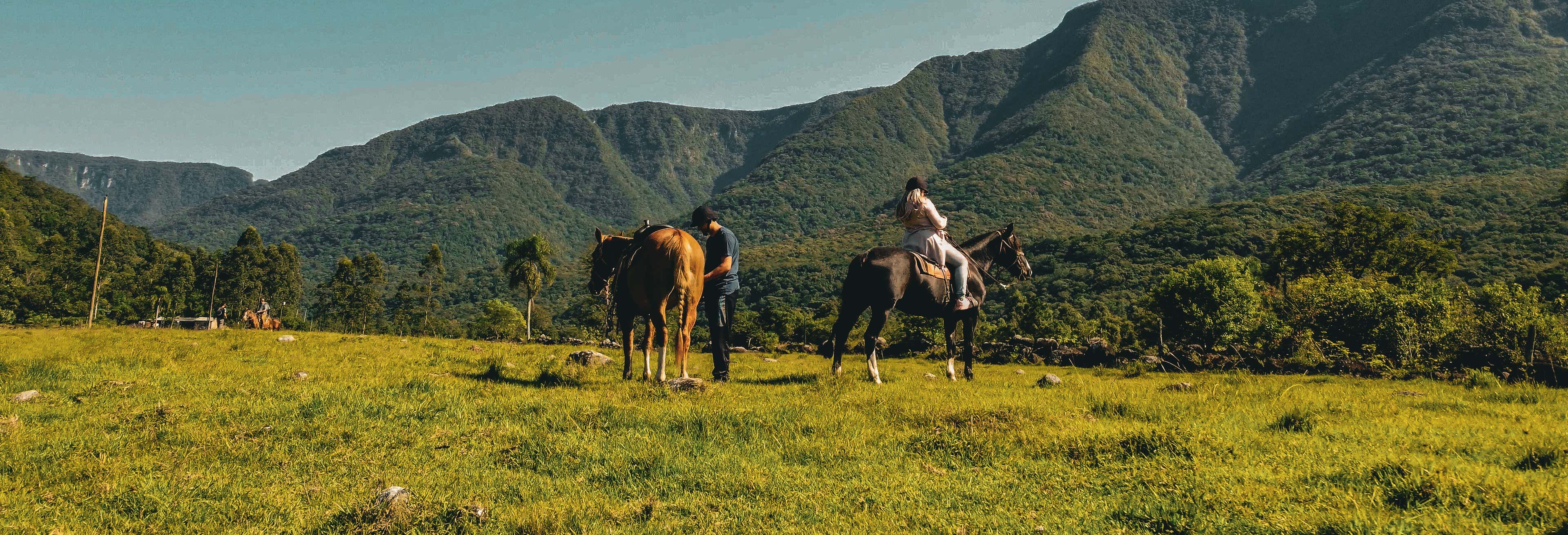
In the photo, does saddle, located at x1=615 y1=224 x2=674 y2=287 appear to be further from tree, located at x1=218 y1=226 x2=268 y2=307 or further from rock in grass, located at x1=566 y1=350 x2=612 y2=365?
tree, located at x1=218 y1=226 x2=268 y2=307

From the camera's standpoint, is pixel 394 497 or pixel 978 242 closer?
pixel 394 497

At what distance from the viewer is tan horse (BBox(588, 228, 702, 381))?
11.8m

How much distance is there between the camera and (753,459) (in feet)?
22.3

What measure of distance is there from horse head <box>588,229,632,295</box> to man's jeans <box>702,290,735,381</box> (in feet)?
6.08

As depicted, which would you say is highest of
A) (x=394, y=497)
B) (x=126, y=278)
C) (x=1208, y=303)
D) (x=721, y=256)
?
(x=1208, y=303)

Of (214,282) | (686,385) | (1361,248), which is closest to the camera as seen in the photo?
(686,385)

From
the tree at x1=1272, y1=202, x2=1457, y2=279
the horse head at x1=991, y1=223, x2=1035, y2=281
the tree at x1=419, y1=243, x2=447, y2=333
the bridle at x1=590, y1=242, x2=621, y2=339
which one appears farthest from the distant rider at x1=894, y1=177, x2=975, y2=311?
the tree at x1=419, y1=243, x2=447, y2=333

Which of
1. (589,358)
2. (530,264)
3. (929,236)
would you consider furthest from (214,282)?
(929,236)

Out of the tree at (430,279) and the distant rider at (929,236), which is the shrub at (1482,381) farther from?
the tree at (430,279)

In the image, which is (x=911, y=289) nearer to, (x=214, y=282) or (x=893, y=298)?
(x=893, y=298)

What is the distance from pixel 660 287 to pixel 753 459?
18.3 feet

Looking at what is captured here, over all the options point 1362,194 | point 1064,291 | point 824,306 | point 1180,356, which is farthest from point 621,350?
point 1362,194

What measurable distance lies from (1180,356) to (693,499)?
20.4 meters

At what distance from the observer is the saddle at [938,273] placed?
14250mm
